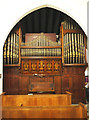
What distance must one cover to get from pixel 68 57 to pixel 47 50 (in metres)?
0.84

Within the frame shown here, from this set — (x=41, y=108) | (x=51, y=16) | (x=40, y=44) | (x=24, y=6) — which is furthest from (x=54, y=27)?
(x=41, y=108)

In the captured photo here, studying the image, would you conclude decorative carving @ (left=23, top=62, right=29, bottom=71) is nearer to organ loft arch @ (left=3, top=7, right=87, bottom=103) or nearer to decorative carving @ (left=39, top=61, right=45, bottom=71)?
organ loft arch @ (left=3, top=7, right=87, bottom=103)

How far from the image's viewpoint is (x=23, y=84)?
5727 mm

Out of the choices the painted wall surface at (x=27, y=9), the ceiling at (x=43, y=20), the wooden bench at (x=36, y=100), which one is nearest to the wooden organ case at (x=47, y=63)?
the painted wall surface at (x=27, y=9)

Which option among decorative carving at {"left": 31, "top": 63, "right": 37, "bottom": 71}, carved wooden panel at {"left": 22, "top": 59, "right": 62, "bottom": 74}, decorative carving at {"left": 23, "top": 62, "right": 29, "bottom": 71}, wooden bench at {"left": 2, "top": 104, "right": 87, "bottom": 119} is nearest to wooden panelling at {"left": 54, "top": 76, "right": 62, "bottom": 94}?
carved wooden panel at {"left": 22, "top": 59, "right": 62, "bottom": 74}

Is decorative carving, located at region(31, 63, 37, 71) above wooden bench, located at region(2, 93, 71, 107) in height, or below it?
above

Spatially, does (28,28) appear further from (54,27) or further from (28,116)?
(28,116)

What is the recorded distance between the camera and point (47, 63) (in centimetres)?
582

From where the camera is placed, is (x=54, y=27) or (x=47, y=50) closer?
(x=47, y=50)

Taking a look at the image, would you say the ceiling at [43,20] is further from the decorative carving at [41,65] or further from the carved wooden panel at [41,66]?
the decorative carving at [41,65]

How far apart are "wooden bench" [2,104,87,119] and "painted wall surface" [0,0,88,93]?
3.02 meters

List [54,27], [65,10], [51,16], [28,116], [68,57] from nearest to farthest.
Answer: [28,116], [65,10], [68,57], [51,16], [54,27]

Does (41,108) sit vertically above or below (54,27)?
below

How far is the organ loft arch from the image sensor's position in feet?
18.3
